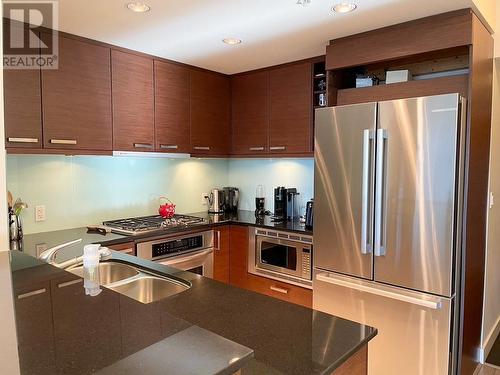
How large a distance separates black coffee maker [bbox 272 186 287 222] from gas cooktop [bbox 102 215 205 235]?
702mm

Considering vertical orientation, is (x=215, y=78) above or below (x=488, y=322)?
above

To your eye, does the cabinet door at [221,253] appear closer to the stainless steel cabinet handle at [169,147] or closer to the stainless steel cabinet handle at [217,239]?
the stainless steel cabinet handle at [217,239]

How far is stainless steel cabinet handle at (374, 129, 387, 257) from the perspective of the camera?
2.17m

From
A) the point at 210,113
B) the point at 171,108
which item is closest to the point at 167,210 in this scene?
the point at 171,108

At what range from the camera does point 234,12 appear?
2.10 metres

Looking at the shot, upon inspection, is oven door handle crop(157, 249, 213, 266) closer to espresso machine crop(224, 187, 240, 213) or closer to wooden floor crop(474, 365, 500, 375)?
espresso machine crop(224, 187, 240, 213)

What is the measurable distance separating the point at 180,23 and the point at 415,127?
1539 millimetres

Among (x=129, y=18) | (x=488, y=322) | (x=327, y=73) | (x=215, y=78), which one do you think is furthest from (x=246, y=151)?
(x=488, y=322)

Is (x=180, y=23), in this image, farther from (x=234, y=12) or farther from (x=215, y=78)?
(x=215, y=78)

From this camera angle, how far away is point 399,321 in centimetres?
219

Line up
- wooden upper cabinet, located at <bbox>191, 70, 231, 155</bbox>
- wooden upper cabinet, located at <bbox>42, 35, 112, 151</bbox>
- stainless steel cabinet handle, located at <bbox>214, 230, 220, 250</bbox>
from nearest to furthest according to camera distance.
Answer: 1. wooden upper cabinet, located at <bbox>42, 35, 112, 151</bbox>
2. stainless steel cabinet handle, located at <bbox>214, 230, 220, 250</bbox>
3. wooden upper cabinet, located at <bbox>191, 70, 231, 155</bbox>

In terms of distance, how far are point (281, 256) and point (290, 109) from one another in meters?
1.26

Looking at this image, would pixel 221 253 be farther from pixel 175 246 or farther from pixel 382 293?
pixel 382 293

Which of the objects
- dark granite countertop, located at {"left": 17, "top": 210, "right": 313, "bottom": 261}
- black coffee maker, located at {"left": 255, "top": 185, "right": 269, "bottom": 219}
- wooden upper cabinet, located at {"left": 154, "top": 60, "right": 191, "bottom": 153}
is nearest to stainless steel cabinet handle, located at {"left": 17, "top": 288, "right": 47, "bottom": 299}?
dark granite countertop, located at {"left": 17, "top": 210, "right": 313, "bottom": 261}
